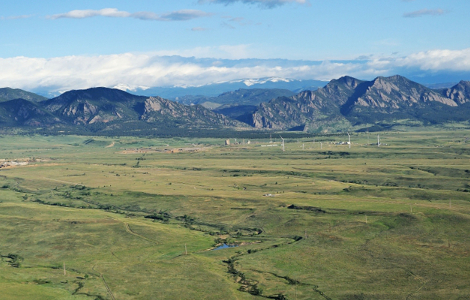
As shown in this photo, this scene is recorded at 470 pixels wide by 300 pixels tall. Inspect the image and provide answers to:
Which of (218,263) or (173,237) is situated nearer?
(218,263)

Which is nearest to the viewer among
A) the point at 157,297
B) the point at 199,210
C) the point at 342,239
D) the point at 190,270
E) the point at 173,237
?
the point at 157,297

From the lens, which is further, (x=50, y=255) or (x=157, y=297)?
(x=50, y=255)

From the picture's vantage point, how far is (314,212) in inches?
6875

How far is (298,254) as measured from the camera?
133125 mm

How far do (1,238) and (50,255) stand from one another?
70.6ft

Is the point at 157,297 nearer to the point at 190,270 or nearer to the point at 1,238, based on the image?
the point at 190,270

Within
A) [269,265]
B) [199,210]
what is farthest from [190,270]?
[199,210]

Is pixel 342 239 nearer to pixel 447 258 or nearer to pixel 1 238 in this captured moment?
pixel 447 258

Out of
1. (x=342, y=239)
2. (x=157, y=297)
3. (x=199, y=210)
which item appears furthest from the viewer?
(x=199, y=210)

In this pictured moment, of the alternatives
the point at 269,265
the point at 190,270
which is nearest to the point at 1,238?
the point at 190,270

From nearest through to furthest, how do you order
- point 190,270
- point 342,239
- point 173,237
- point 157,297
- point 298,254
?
point 157,297 < point 190,270 < point 298,254 < point 342,239 < point 173,237

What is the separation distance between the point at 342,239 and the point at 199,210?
57.2 metres

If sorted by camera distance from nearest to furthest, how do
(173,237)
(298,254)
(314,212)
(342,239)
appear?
(298,254), (342,239), (173,237), (314,212)

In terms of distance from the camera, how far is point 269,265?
12538cm
